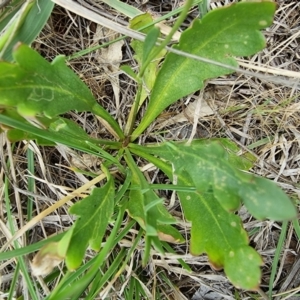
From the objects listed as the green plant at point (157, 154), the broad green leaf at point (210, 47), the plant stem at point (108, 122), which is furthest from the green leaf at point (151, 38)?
the plant stem at point (108, 122)

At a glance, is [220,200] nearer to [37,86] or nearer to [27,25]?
[37,86]

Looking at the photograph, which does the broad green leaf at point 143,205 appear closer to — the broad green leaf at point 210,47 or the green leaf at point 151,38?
the broad green leaf at point 210,47

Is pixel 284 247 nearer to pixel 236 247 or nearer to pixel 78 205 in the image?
pixel 236 247

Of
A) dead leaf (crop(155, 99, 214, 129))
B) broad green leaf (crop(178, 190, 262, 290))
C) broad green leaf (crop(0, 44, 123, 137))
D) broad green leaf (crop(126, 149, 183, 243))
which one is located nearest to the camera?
broad green leaf (crop(0, 44, 123, 137))

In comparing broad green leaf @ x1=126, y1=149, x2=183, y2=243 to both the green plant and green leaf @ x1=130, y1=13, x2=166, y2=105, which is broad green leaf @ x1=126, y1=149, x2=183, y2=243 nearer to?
the green plant

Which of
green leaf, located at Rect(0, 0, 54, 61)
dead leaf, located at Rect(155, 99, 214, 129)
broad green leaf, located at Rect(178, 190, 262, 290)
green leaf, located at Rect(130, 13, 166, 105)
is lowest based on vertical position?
broad green leaf, located at Rect(178, 190, 262, 290)

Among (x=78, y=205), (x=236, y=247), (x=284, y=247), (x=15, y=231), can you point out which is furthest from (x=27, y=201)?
(x=284, y=247)

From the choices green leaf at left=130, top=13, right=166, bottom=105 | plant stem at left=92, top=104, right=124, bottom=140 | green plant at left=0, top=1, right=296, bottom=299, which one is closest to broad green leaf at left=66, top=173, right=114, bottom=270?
green plant at left=0, top=1, right=296, bottom=299
